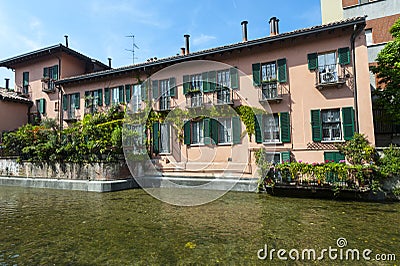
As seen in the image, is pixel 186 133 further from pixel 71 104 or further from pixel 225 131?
pixel 71 104

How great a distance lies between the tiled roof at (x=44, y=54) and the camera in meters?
19.5

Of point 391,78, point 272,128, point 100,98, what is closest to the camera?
point 391,78

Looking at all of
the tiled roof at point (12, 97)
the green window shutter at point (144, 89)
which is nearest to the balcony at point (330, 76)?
the green window shutter at point (144, 89)

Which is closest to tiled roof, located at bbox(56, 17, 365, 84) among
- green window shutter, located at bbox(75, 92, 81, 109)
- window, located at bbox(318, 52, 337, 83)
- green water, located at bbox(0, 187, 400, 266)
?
window, located at bbox(318, 52, 337, 83)

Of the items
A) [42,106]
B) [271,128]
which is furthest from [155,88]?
[42,106]

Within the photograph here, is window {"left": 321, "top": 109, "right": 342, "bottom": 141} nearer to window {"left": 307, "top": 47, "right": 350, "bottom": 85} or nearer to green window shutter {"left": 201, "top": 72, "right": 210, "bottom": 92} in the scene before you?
window {"left": 307, "top": 47, "right": 350, "bottom": 85}

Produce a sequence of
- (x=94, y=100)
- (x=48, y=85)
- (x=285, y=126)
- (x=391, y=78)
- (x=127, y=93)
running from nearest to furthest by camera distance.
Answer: (x=391, y=78) → (x=285, y=126) → (x=127, y=93) → (x=94, y=100) → (x=48, y=85)

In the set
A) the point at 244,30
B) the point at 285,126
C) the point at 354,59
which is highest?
the point at 244,30

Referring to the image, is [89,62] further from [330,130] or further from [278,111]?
[330,130]

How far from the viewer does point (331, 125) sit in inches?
434

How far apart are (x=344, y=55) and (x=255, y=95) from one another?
4107mm

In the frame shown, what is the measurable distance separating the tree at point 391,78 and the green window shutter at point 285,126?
4.04 metres

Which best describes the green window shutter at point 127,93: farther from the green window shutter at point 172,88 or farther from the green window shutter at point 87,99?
the green window shutter at point 87,99

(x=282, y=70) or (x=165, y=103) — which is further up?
(x=282, y=70)
